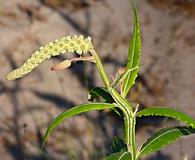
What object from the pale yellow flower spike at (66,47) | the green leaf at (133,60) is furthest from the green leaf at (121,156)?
the pale yellow flower spike at (66,47)

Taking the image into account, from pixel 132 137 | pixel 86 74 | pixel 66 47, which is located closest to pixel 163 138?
pixel 132 137

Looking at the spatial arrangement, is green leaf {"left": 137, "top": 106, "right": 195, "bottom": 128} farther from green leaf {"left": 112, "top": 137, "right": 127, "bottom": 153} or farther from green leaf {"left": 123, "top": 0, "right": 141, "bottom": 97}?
green leaf {"left": 112, "top": 137, "right": 127, "bottom": 153}

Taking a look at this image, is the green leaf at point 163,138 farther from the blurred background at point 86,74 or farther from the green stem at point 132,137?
the blurred background at point 86,74

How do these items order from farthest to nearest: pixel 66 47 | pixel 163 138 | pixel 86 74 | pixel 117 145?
1. pixel 86 74
2. pixel 117 145
3. pixel 163 138
4. pixel 66 47

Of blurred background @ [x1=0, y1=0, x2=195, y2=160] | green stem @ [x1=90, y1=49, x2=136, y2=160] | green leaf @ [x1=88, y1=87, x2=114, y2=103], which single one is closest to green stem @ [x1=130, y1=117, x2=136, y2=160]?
green stem @ [x1=90, y1=49, x2=136, y2=160]

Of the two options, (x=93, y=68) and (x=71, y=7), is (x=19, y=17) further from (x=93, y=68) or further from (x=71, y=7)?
(x=93, y=68)

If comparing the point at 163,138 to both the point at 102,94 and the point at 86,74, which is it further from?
the point at 86,74
